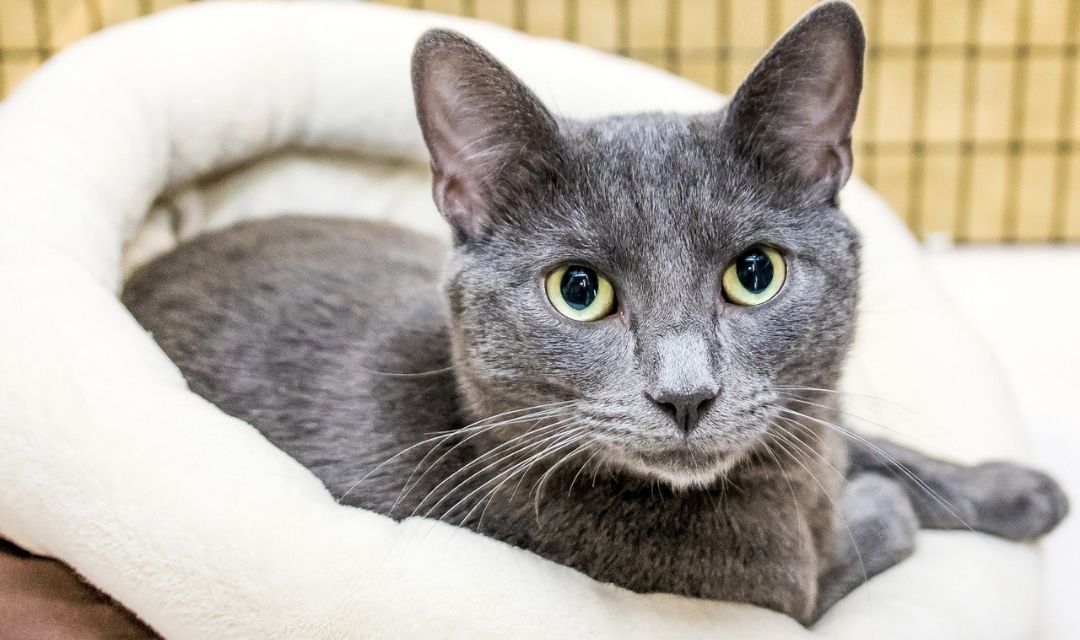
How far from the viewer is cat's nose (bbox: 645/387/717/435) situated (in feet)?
2.51

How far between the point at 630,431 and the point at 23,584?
61 cm

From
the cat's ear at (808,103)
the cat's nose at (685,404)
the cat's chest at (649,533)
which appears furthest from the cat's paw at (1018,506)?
the cat's nose at (685,404)

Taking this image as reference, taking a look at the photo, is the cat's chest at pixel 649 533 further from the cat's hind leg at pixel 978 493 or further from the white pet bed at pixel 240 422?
the cat's hind leg at pixel 978 493

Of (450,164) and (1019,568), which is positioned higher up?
(450,164)

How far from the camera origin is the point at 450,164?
944 mm

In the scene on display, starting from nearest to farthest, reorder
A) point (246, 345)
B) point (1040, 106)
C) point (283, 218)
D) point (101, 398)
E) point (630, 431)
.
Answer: point (630, 431), point (101, 398), point (246, 345), point (283, 218), point (1040, 106)

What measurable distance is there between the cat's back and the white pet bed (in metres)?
0.08

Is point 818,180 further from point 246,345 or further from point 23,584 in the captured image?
point 23,584

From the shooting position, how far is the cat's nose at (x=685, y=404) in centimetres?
76

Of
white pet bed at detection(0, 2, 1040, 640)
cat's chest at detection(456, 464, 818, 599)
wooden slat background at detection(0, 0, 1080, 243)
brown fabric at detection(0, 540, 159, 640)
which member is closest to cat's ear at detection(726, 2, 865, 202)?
cat's chest at detection(456, 464, 818, 599)

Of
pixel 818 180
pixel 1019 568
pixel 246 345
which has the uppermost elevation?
pixel 818 180

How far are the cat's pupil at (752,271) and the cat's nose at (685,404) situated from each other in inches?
5.6

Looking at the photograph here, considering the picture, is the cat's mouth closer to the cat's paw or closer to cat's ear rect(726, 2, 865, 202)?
cat's ear rect(726, 2, 865, 202)

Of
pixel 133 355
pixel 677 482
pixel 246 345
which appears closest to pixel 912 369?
pixel 677 482
